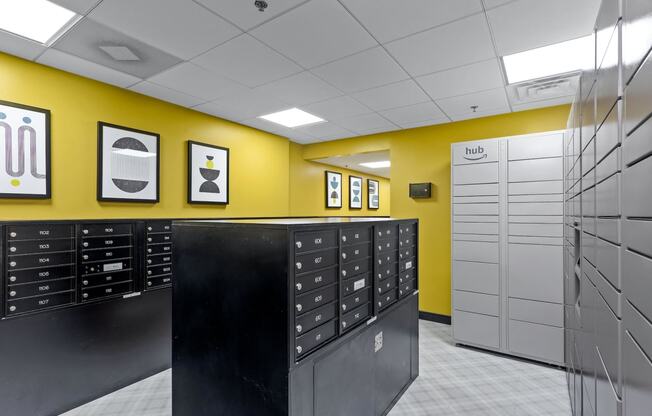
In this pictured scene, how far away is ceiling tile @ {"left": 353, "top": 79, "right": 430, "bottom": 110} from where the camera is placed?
118 inches

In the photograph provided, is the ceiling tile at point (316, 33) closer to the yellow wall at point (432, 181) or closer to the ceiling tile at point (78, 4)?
the ceiling tile at point (78, 4)

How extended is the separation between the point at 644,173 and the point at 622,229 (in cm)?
25

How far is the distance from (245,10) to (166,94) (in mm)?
1738

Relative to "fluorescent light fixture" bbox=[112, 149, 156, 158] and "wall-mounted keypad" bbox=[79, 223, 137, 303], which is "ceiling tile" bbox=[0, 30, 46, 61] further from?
"wall-mounted keypad" bbox=[79, 223, 137, 303]

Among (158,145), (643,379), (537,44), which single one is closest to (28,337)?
(158,145)

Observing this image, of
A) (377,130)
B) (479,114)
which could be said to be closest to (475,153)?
(479,114)

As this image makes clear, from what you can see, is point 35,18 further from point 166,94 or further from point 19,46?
point 166,94

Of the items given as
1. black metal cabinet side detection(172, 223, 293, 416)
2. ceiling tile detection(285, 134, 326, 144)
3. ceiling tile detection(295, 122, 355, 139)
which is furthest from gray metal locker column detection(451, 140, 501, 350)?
black metal cabinet side detection(172, 223, 293, 416)

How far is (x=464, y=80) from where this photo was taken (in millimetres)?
2848

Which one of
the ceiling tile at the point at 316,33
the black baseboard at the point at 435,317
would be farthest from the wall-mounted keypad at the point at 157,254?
the black baseboard at the point at 435,317

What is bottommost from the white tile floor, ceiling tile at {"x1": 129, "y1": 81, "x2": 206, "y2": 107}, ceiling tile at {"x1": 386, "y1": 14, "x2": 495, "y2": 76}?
the white tile floor

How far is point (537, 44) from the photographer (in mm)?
2211

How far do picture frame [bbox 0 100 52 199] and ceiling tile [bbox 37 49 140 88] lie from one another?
1.27 ft

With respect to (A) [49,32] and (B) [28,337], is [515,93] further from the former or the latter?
(B) [28,337]
